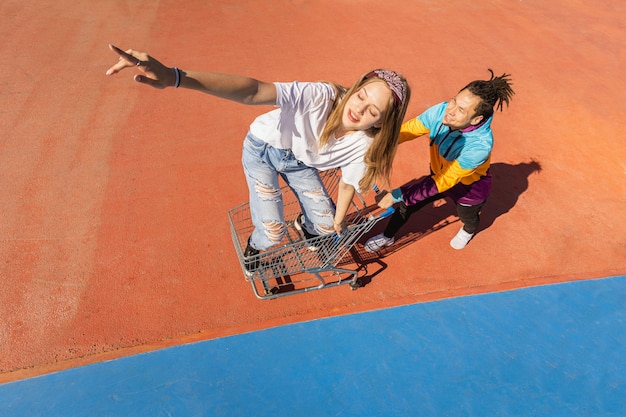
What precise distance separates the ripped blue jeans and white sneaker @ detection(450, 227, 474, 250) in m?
1.68

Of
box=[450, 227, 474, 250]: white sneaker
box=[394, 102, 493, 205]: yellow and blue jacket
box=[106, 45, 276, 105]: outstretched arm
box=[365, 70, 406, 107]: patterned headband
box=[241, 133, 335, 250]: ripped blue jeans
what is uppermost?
box=[365, 70, 406, 107]: patterned headband

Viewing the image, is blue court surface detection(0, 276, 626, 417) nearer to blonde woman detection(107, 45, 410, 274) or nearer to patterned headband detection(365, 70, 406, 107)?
blonde woman detection(107, 45, 410, 274)

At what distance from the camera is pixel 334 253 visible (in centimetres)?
320

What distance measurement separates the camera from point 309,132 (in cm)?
244

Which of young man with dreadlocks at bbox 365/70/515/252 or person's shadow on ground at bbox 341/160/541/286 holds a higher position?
young man with dreadlocks at bbox 365/70/515/252

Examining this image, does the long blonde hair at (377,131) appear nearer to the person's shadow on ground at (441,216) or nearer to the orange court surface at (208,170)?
the person's shadow on ground at (441,216)

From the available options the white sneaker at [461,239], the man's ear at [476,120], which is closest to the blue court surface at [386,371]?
the white sneaker at [461,239]

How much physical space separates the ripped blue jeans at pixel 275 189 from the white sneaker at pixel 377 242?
2.99 ft

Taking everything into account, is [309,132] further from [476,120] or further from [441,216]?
[441,216]

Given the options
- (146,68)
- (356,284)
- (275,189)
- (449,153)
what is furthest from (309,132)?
(356,284)

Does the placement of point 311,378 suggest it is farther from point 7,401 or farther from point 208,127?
point 208,127

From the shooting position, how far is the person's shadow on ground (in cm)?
390

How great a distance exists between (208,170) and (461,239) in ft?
9.52

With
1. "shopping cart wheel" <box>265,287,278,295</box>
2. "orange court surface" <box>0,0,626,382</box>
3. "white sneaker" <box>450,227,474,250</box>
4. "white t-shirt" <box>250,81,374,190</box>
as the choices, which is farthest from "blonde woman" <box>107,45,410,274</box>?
"white sneaker" <box>450,227,474,250</box>
